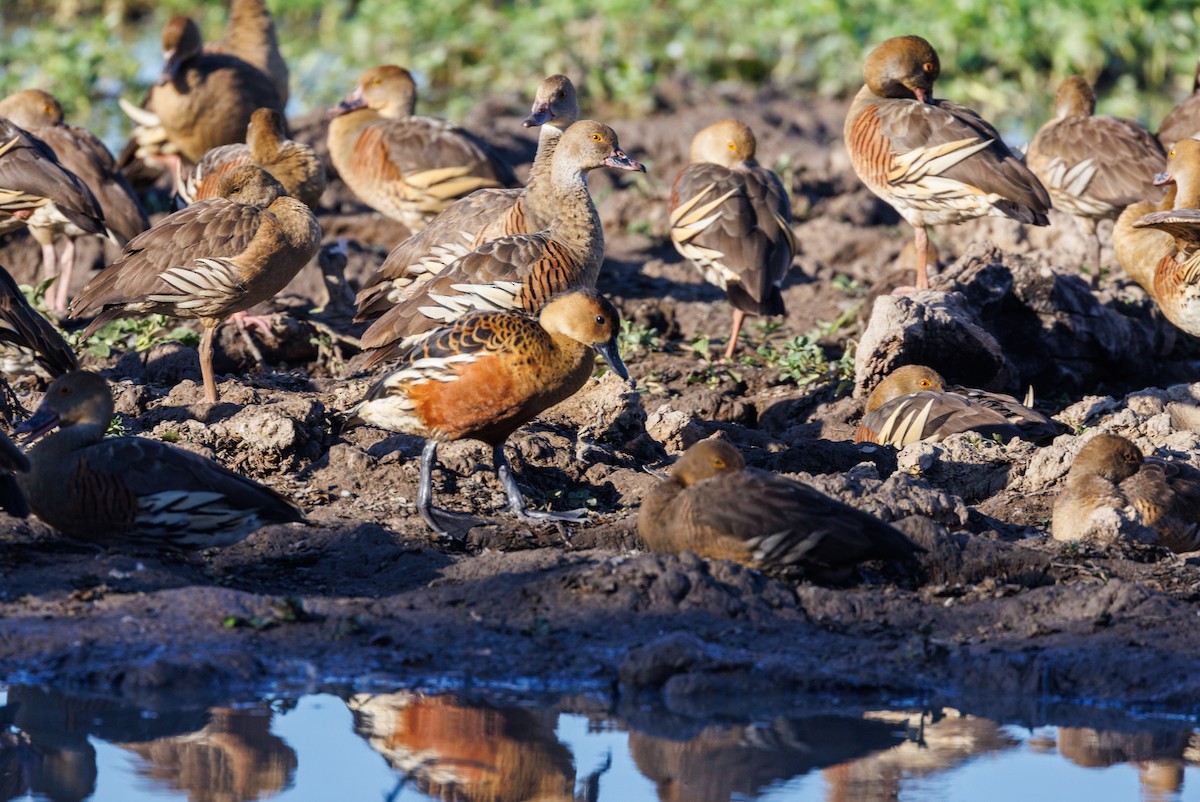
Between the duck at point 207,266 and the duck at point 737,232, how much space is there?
2.77 meters

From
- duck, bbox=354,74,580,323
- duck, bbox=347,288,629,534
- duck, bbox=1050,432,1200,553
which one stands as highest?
duck, bbox=354,74,580,323

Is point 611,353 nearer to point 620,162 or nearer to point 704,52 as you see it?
point 620,162

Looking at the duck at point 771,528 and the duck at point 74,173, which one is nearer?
the duck at point 771,528

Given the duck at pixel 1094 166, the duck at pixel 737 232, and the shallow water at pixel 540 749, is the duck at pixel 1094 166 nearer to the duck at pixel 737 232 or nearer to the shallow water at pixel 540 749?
the duck at pixel 737 232

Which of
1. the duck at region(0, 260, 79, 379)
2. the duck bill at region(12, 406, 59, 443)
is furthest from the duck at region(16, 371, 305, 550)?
the duck at region(0, 260, 79, 379)

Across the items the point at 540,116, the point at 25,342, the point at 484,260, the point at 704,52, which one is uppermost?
the point at 704,52

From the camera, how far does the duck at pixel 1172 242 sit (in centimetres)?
955

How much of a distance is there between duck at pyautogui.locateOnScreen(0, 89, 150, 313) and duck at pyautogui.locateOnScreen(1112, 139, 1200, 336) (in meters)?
6.71

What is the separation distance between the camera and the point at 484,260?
9.39 metres

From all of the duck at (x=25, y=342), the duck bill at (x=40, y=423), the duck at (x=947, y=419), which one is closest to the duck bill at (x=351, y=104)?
the duck at (x=25, y=342)

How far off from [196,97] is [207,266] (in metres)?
5.38

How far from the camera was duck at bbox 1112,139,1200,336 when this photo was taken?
31.3ft

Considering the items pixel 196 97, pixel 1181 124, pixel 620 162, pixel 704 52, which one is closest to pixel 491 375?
pixel 620 162

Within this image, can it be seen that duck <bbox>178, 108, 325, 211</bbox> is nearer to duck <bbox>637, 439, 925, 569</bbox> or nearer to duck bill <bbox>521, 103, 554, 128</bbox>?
duck bill <bbox>521, 103, 554, 128</bbox>
